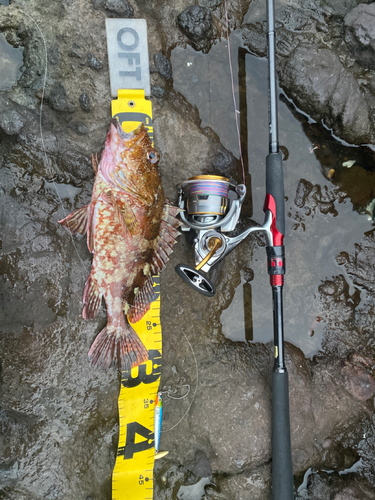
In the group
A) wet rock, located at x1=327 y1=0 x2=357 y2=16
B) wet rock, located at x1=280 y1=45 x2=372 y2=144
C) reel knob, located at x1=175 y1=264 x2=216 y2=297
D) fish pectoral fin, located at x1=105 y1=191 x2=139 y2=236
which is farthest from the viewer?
wet rock, located at x1=327 y1=0 x2=357 y2=16

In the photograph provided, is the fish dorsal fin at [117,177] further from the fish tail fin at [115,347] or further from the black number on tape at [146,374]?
the black number on tape at [146,374]

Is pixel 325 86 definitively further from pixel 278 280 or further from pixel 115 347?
pixel 115 347

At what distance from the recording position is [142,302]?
2.65 m

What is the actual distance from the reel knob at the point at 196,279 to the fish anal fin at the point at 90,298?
0.77m

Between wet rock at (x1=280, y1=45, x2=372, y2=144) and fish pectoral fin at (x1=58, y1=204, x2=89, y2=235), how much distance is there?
2063 mm

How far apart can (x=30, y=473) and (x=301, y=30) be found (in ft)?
14.2

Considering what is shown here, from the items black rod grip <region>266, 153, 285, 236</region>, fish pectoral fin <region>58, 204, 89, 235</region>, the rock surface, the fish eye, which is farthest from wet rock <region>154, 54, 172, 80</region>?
fish pectoral fin <region>58, 204, 89, 235</region>

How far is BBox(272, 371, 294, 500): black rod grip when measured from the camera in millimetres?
2553

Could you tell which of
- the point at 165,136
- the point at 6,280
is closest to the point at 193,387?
the point at 6,280

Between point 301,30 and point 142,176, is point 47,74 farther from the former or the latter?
point 301,30

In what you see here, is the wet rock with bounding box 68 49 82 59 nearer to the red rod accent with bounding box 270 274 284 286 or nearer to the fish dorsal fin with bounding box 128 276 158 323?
the fish dorsal fin with bounding box 128 276 158 323

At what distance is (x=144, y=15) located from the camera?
2.82 meters

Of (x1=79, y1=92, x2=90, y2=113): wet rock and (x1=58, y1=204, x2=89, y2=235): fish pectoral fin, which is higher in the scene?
(x1=79, y1=92, x2=90, y2=113): wet rock

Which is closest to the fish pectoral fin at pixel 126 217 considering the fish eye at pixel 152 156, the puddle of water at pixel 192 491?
the fish eye at pixel 152 156
